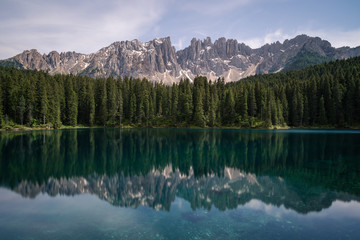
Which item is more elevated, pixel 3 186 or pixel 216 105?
pixel 216 105

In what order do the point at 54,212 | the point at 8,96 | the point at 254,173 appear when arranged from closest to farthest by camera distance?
the point at 54,212 → the point at 254,173 → the point at 8,96

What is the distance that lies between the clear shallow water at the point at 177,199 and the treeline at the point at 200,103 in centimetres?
7587

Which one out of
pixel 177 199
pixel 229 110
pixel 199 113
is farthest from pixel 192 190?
pixel 229 110

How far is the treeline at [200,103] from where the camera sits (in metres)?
97.4

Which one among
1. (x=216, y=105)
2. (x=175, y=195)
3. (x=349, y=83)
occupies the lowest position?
(x=175, y=195)

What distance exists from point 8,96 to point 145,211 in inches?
3583

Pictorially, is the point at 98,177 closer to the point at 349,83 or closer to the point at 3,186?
the point at 3,186

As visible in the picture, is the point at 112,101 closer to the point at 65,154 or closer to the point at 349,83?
the point at 65,154

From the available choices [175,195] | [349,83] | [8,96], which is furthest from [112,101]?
[349,83]

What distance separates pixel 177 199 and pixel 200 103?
91.1 meters

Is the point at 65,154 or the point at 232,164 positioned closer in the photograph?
the point at 232,164

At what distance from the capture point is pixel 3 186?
56.9 ft

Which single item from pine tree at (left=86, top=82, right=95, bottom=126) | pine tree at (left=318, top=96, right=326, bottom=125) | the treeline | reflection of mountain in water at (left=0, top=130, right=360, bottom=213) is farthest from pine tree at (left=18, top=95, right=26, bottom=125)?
pine tree at (left=318, top=96, right=326, bottom=125)

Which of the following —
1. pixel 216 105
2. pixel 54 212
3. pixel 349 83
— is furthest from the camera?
pixel 216 105
